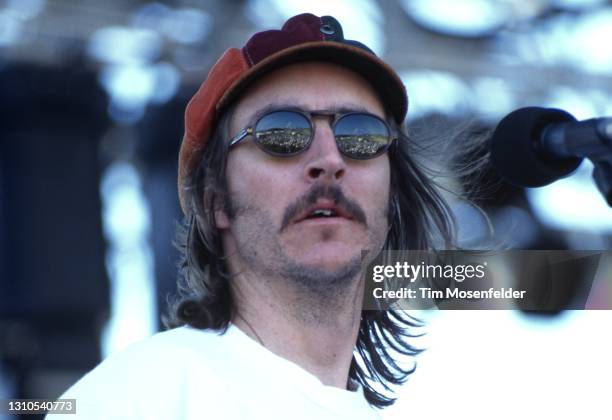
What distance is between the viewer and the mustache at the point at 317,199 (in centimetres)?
254

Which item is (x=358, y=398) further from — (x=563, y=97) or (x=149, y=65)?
(x=563, y=97)

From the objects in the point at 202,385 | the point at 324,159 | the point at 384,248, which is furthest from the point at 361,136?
the point at 202,385

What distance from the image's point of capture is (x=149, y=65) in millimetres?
5566

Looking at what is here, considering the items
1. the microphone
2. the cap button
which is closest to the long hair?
the cap button

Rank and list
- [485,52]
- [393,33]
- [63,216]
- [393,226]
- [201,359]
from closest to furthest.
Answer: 1. [201,359]
2. [393,226]
3. [63,216]
4. [393,33]
5. [485,52]

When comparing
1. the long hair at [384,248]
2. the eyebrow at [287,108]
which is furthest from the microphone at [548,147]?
the long hair at [384,248]

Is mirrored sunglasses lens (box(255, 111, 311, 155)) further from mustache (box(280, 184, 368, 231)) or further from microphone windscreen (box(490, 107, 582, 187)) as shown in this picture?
microphone windscreen (box(490, 107, 582, 187))

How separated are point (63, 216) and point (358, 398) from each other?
2.84m

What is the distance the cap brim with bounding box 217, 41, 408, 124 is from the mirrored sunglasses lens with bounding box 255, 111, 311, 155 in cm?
13

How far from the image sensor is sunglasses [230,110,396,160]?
257cm

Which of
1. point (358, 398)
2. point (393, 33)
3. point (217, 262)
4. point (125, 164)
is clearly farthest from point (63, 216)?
point (358, 398)

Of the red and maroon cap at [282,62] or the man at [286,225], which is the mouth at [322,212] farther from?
the red and maroon cap at [282,62]

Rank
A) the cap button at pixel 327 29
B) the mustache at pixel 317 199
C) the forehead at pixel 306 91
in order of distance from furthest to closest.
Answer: the cap button at pixel 327 29
the forehead at pixel 306 91
the mustache at pixel 317 199

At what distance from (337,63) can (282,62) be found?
154mm
